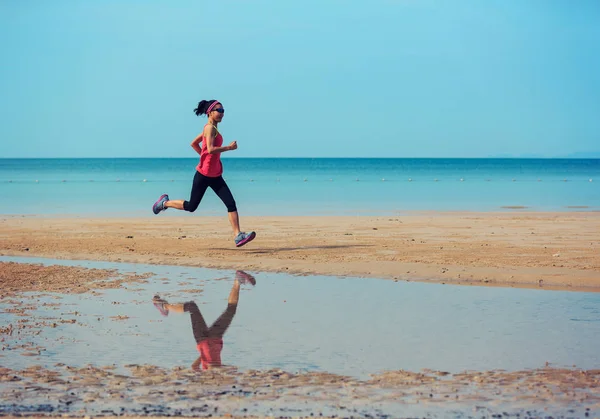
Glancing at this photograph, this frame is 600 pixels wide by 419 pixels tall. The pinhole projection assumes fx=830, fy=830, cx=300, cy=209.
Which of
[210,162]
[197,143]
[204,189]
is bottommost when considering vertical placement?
[204,189]

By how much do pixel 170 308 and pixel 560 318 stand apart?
12.3 feet

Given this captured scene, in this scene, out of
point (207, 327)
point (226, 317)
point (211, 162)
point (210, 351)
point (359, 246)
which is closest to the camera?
point (210, 351)

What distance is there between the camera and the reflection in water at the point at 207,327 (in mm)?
6203

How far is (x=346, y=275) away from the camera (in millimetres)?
10562

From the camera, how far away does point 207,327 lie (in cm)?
738

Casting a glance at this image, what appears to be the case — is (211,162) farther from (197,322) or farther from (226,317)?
(197,322)

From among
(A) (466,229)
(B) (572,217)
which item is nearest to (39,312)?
(A) (466,229)

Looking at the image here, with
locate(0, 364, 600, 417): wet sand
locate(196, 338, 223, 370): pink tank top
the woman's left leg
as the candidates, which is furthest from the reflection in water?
the woman's left leg

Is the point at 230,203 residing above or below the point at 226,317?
above

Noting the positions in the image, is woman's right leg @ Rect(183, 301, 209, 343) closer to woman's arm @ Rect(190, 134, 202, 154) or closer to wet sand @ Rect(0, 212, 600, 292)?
wet sand @ Rect(0, 212, 600, 292)

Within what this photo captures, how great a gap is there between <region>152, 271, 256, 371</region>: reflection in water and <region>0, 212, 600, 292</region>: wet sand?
2216 mm

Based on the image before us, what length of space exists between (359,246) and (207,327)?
20.7ft

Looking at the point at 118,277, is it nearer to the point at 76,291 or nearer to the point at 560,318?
the point at 76,291

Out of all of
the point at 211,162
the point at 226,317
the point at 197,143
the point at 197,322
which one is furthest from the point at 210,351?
the point at 197,143
